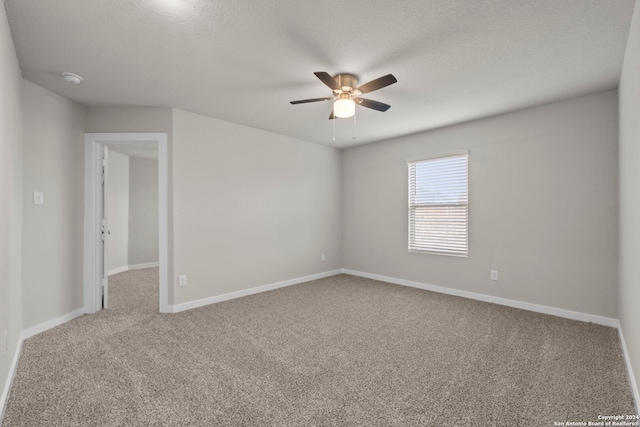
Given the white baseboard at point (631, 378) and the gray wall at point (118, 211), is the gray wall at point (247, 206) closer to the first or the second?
the gray wall at point (118, 211)

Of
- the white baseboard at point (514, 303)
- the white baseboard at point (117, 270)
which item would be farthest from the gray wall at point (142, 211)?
the white baseboard at point (514, 303)

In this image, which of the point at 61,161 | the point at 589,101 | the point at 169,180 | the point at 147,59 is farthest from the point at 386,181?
the point at 61,161

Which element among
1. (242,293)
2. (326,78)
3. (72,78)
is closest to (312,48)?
(326,78)

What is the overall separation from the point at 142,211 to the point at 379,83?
19.9 ft

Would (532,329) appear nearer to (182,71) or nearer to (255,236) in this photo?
(255,236)

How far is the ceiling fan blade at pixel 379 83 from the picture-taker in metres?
2.32

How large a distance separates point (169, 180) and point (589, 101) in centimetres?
460

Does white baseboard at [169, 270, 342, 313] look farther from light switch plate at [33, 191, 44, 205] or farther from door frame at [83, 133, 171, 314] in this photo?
light switch plate at [33, 191, 44, 205]

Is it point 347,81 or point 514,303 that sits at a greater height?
point 347,81

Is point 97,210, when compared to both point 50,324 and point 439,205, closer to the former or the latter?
point 50,324

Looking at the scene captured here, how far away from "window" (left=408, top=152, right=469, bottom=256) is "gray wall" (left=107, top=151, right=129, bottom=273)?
219 inches

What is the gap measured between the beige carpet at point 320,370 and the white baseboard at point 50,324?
93 millimetres

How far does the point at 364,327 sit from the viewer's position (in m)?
3.07

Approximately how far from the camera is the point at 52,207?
3.09 meters
